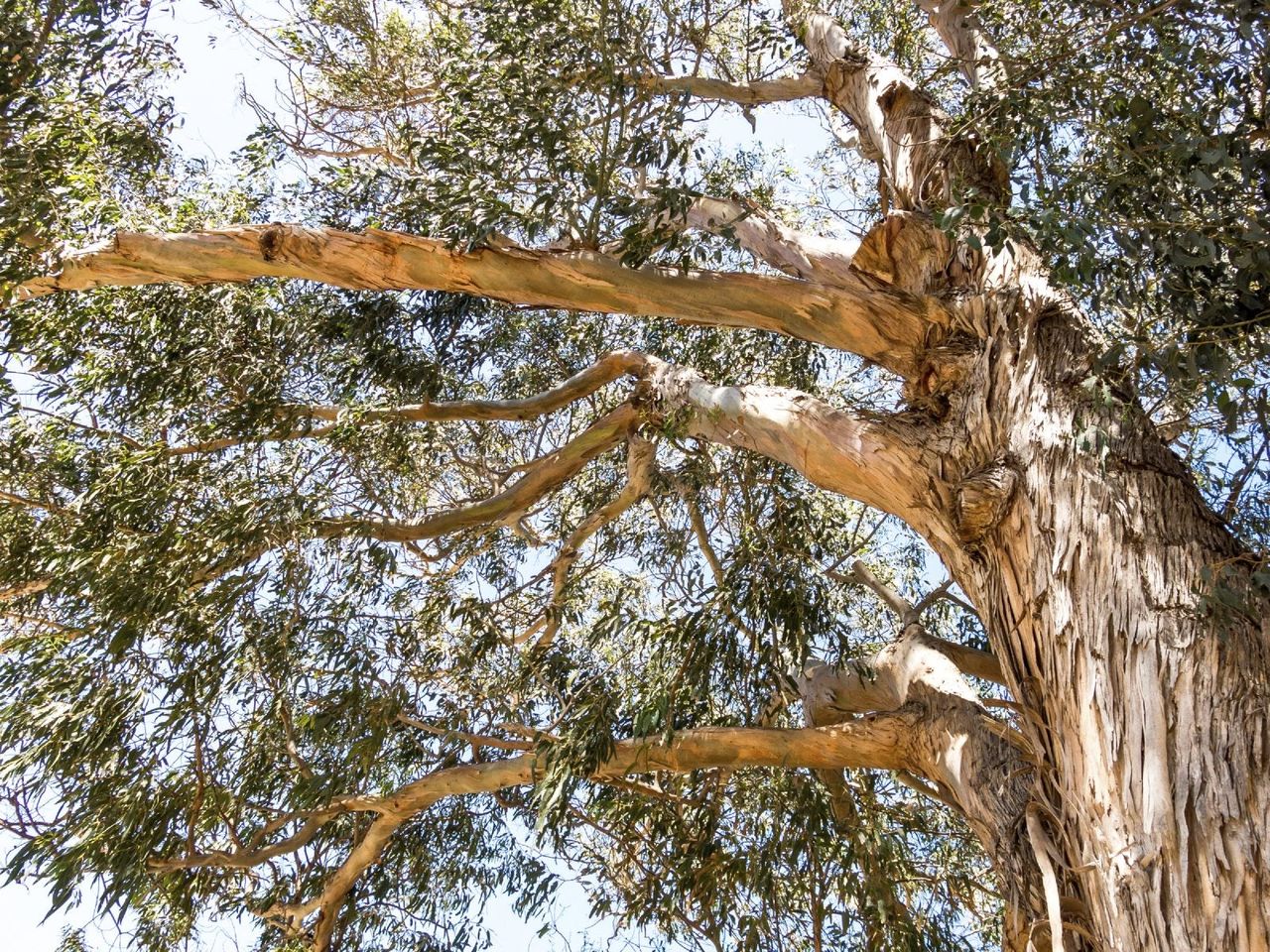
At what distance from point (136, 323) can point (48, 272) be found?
1124mm

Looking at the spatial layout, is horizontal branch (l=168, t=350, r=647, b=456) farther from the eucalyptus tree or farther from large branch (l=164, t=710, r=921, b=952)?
large branch (l=164, t=710, r=921, b=952)

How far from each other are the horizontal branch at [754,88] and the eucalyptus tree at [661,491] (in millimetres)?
30

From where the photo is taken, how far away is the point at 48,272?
12.9 ft

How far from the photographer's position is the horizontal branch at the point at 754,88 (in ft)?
19.6

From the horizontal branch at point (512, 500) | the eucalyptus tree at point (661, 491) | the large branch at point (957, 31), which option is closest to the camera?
the eucalyptus tree at point (661, 491)

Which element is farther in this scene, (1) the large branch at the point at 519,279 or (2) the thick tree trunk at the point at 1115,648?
(1) the large branch at the point at 519,279

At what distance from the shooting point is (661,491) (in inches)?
207

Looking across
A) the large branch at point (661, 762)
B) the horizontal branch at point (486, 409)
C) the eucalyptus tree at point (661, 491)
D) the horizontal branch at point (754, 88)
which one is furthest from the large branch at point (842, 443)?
the horizontal branch at point (754, 88)

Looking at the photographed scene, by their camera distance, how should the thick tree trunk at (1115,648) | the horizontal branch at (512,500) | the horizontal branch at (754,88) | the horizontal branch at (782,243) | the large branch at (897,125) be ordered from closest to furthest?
the thick tree trunk at (1115,648) < the large branch at (897,125) < the horizontal branch at (782,243) < the horizontal branch at (512,500) < the horizontal branch at (754,88)

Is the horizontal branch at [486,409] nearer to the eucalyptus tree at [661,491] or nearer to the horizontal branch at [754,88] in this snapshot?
the eucalyptus tree at [661,491]

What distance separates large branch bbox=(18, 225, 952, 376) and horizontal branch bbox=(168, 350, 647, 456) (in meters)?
1.02

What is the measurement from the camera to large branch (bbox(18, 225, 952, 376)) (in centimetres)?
390

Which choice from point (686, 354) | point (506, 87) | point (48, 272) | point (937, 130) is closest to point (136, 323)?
point (48, 272)

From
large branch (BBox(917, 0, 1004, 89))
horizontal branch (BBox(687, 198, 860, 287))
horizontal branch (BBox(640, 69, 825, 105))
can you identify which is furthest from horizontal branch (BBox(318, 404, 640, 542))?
large branch (BBox(917, 0, 1004, 89))
